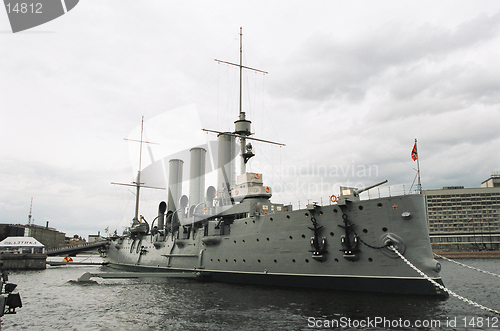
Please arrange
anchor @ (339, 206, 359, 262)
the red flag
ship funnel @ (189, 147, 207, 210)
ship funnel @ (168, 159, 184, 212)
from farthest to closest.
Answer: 1. ship funnel @ (168, 159, 184, 212)
2. ship funnel @ (189, 147, 207, 210)
3. the red flag
4. anchor @ (339, 206, 359, 262)

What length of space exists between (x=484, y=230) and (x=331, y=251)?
298ft

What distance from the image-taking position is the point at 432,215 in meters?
92.9

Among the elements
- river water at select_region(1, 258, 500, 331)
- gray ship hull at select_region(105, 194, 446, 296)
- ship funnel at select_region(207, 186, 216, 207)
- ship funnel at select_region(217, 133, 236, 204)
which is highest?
ship funnel at select_region(217, 133, 236, 204)

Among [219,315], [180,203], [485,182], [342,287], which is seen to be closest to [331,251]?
[342,287]

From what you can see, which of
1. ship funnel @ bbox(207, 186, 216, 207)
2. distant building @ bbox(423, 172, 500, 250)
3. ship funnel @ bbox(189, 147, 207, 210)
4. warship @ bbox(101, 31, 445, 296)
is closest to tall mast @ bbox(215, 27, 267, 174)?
warship @ bbox(101, 31, 445, 296)

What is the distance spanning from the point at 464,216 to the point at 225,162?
8694 centimetres

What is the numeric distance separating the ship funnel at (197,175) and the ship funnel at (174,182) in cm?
258

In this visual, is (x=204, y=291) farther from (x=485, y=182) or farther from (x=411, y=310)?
(x=485, y=182)

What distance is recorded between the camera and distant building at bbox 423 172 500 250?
8525cm

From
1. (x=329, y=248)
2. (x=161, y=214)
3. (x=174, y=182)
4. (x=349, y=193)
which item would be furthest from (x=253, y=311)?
(x=174, y=182)

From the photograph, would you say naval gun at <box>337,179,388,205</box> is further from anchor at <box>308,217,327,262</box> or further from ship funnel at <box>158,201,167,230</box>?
ship funnel at <box>158,201,167,230</box>

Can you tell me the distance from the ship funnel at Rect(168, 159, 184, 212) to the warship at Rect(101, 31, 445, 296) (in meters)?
2.85

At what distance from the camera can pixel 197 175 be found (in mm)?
34156

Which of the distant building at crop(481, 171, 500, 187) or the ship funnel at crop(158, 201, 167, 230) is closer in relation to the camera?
the ship funnel at crop(158, 201, 167, 230)
